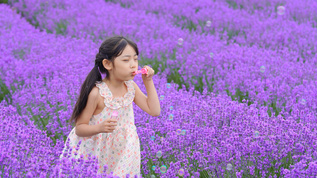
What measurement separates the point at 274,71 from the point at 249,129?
214 cm

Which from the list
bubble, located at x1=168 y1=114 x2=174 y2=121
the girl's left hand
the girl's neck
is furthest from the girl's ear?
bubble, located at x1=168 y1=114 x2=174 y2=121

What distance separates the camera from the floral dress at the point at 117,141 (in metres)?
2.65

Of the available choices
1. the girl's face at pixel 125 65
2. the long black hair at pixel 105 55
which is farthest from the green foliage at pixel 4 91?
the girl's face at pixel 125 65

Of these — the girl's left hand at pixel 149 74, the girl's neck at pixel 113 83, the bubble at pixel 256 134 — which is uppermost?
the girl's left hand at pixel 149 74

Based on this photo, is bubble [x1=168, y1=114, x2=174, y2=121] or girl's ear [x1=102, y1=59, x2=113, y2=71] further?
bubble [x1=168, y1=114, x2=174, y2=121]

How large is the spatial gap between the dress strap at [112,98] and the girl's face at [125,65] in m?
0.15

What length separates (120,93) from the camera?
109 inches

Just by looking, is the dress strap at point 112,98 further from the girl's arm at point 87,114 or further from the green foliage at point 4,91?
the green foliage at point 4,91

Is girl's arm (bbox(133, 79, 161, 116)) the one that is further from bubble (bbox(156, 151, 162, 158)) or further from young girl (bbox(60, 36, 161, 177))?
bubble (bbox(156, 151, 162, 158))

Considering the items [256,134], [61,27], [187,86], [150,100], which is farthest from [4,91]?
[61,27]

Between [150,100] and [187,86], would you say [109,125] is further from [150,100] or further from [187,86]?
[187,86]

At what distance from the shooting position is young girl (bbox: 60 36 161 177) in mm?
2621

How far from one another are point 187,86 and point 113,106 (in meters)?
2.52

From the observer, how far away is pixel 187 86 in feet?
16.8
